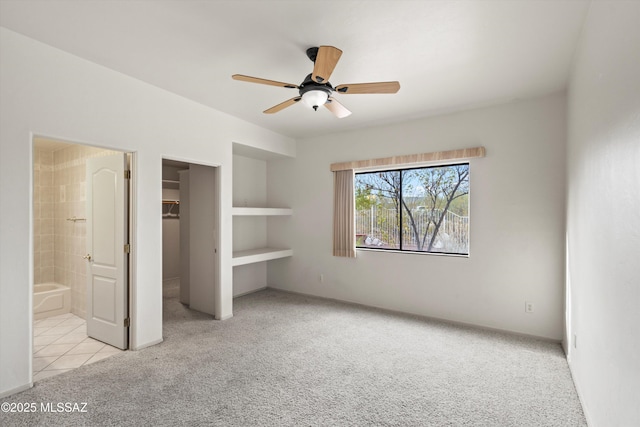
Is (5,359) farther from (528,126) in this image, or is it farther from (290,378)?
(528,126)

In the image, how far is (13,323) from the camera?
232 centimetres

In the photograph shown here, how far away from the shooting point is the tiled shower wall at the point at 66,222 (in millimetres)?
4184

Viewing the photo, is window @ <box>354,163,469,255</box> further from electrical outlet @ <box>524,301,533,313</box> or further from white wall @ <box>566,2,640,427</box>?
white wall @ <box>566,2,640,427</box>

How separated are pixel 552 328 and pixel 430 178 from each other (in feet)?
7.25

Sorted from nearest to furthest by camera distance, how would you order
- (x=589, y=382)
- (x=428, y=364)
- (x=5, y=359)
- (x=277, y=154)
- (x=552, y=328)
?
(x=589, y=382) → (x=5, y=359) → (x=428, y=364) → (x=552, y=328) → (x=277, y=154)

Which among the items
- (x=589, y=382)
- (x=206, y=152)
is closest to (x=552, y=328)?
(x=589, y=382)

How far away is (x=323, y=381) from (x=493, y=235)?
2625 mm

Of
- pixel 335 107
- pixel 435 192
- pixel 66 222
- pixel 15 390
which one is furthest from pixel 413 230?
pixel 66 222

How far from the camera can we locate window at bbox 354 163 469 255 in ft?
13.2

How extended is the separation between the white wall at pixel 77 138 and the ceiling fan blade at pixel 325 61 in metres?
1.96

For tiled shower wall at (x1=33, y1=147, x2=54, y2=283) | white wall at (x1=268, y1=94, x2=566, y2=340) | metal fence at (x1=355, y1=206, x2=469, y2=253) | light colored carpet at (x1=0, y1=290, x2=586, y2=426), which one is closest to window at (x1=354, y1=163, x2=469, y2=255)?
metal fence at (x1=355, y1=206, x2=469, y2=253)

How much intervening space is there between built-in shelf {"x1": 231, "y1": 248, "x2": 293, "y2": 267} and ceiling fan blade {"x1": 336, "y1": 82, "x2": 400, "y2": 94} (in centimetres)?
281

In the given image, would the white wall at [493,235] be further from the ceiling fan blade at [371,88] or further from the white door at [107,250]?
the white door at [107,250]

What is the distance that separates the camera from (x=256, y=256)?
4.69 m
